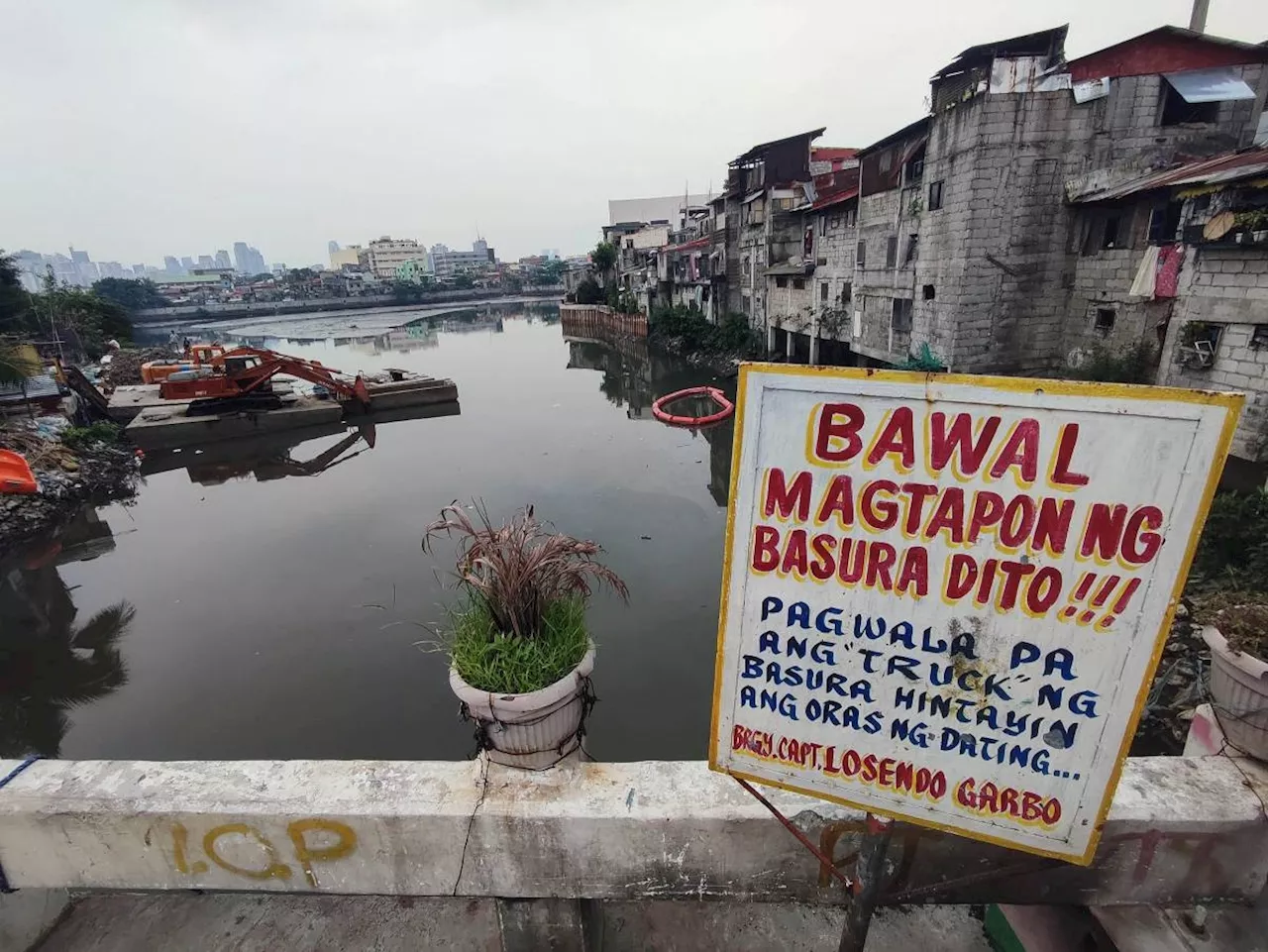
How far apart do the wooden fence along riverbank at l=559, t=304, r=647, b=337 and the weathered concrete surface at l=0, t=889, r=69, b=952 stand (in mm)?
37045

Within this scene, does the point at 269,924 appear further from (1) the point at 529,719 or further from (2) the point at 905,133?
(2) the point at 905,133

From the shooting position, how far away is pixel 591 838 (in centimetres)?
233

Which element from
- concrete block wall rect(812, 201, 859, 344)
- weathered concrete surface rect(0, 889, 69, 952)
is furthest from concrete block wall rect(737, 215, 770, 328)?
weathered concrete surface rect(0, 889, 69, 952)

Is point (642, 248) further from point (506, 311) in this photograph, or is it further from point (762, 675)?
point (762, 675)

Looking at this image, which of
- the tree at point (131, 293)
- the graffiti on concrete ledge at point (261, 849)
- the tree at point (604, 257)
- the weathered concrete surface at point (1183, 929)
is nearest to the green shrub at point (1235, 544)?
the weathered concrete surface at point (1183, 929)

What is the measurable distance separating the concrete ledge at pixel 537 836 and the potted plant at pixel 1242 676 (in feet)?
0.45

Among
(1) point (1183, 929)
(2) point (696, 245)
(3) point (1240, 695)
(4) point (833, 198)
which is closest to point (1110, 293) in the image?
(4) point (833, 198)

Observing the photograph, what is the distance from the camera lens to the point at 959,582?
1.40m

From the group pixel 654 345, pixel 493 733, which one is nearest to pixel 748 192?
pixel 654 345

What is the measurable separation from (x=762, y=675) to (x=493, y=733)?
137cm

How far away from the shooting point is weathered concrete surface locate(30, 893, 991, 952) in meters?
2.90

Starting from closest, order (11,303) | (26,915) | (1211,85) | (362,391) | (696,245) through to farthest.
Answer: (26,915) < (1211,85) < (362,391) < (11,303) < (696,245)

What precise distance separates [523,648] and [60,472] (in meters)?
17.7

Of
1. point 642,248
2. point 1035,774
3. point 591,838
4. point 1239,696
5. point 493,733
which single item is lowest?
point 591,838
